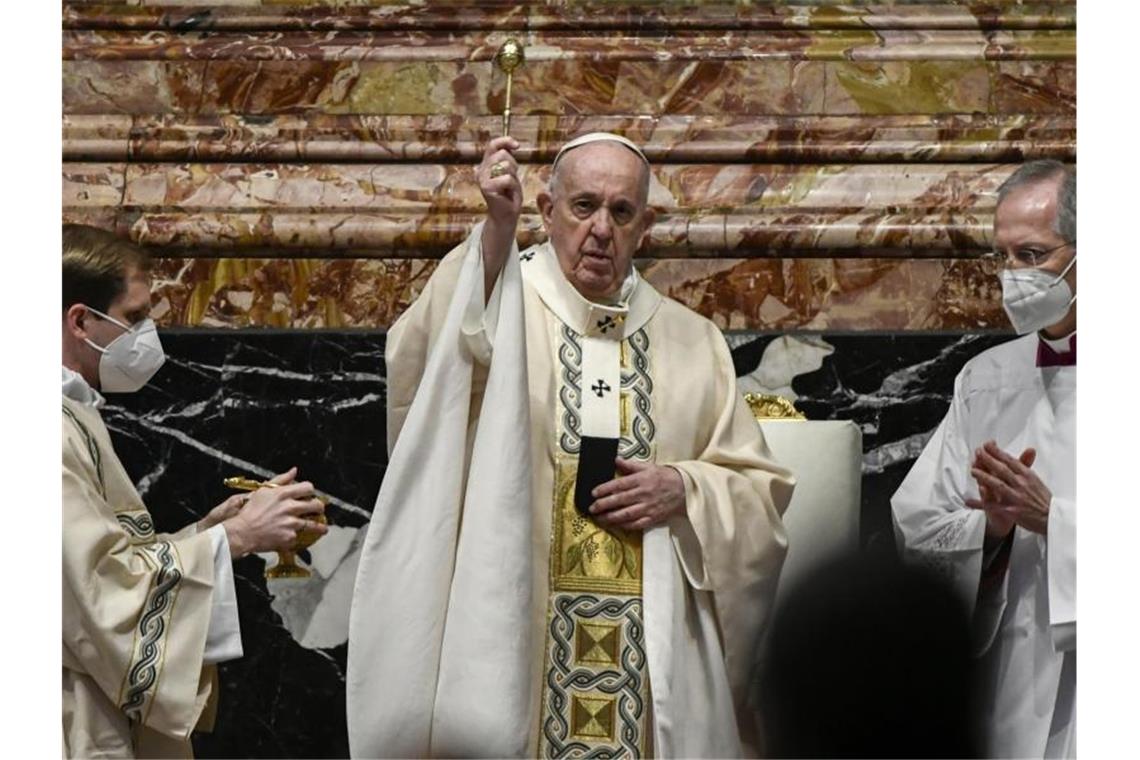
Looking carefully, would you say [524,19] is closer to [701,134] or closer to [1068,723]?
[701,134]

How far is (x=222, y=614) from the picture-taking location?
4773mm

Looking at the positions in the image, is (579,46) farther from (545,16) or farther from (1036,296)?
(1036,296)

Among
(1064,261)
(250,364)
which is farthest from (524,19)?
(1064,261)

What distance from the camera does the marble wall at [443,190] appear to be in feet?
18.7

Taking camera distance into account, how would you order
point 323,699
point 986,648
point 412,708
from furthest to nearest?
1. point 323,699
2. point 986,648
3. point 412,708

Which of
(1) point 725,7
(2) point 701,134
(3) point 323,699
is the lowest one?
(3) point 323,699

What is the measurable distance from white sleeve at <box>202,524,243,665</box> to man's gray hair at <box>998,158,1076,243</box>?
2049mm

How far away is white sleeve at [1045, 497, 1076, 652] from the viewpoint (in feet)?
16.1

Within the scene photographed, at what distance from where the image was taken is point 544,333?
17.0ft

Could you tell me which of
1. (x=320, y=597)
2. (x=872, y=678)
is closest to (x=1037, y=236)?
(x=320, y=597)

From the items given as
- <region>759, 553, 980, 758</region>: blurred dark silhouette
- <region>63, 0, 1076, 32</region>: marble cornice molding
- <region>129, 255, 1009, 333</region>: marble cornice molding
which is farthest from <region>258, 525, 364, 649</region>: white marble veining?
<region>759, 553, 980, 758</region>: blurred dark silhouette

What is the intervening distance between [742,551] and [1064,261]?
1009 mm

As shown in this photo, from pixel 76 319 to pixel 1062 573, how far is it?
88.6 inches

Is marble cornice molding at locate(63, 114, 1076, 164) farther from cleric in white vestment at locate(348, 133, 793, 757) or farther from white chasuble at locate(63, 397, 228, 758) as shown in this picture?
white chasuble at locate(63, 397, 228, 758)
